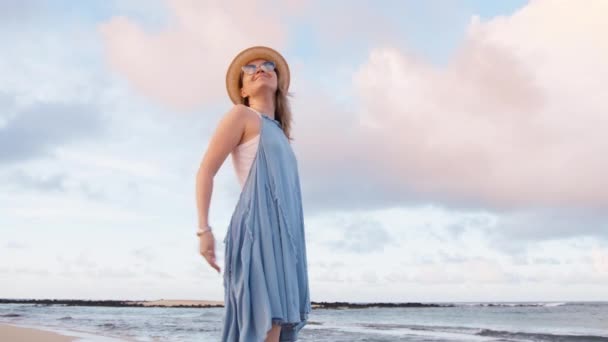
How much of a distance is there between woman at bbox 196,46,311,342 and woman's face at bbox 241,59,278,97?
4.7 inches

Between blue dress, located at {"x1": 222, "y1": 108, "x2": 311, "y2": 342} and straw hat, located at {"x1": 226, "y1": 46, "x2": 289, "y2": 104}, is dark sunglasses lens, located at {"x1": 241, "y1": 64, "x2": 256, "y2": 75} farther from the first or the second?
blue dress, located at {"x1": 222, "y1": 108, "x2": 311, "y2": 342}

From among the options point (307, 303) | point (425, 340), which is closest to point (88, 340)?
point (425, 340)

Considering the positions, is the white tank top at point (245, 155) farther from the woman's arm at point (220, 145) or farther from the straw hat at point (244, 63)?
the straw hat at point (244, 63)

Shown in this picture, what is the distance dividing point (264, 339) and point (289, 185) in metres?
0.66

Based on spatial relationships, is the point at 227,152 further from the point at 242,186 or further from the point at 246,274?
the point at 246,274

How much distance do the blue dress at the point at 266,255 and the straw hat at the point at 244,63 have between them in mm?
348

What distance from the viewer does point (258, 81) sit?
3285 millimetres

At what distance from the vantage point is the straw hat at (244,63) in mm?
3328

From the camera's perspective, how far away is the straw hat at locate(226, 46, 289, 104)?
131 inches

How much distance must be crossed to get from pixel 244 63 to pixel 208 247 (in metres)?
0.94

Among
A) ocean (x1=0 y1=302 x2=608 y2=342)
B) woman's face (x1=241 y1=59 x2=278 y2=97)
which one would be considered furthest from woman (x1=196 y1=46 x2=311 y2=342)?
ocean (x1=0 y1=302 x2=608 y2=342)

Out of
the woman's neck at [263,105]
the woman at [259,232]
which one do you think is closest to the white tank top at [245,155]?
the woman at [259,232]

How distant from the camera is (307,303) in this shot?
309cm

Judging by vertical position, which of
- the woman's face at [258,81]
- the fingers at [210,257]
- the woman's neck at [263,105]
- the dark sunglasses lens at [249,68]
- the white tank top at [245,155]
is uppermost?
the dark sunglasses lens at [249,68]
